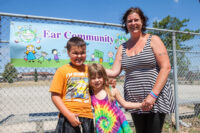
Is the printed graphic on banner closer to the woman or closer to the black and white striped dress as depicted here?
the woman

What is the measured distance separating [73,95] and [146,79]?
2.57 ft

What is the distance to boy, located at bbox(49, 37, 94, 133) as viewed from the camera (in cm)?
178

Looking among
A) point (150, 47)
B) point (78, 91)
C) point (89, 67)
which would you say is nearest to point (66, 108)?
point (78, 91)

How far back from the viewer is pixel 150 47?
1.82 m

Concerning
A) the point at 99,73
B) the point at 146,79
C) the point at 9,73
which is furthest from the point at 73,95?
the point at 9,73

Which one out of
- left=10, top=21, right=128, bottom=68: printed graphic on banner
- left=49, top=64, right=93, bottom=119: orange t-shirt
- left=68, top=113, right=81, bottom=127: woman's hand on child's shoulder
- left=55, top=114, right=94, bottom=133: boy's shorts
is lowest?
left=55, top=114, right=94, bottom=133: boy's shorts

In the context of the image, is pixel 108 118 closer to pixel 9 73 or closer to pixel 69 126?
pixel 69 126

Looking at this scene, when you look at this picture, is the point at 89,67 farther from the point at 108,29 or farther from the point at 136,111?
the point at 108,29

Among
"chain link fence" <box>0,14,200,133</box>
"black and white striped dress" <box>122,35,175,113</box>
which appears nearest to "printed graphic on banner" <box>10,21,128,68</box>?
"chain link fence" <box>0,14,200,133</box>

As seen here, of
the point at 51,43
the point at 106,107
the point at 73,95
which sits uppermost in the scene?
the point at 51,43

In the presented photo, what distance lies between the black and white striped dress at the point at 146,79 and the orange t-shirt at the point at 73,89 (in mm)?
519

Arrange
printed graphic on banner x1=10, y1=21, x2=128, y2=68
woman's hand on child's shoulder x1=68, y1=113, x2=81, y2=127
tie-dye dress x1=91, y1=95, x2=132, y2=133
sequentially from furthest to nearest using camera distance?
printed graphic on banner x1=10, y1=21, x2=128, y2=68 < tie-dye dress x1=91, y1=95, x2=132, y2=133 < woman's hand on child's shoulder x1=68, y1=113, x2=81, y2=127

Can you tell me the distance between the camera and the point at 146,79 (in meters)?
1.84

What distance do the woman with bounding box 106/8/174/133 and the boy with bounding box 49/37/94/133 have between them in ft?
1.61
